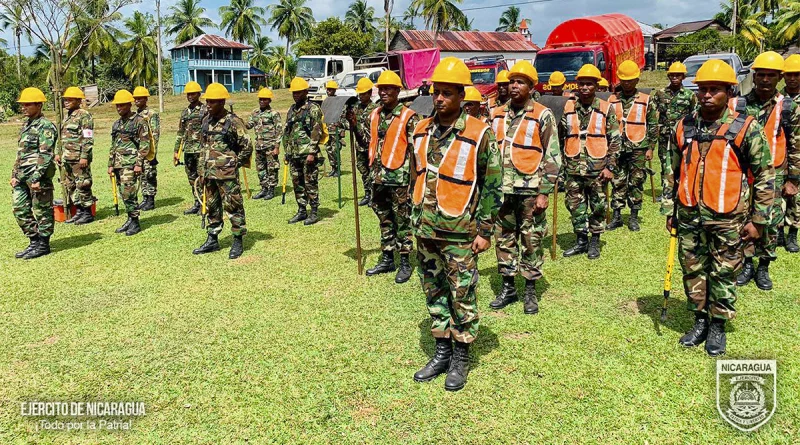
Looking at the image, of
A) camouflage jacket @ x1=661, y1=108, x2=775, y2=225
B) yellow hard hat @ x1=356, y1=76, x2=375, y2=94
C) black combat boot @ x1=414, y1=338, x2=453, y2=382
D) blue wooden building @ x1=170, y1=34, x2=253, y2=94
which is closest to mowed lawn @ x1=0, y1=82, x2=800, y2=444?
black combat boot @ x1=414, y1=338, x2=453, y2=382

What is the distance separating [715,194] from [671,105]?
500 centimetres

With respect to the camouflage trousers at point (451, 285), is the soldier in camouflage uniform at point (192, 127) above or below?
above

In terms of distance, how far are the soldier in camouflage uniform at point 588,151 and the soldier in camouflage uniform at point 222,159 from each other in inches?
159

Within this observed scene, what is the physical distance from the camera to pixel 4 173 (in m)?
15.3

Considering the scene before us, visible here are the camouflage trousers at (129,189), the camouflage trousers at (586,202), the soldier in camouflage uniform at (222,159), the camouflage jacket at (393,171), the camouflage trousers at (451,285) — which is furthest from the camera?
the camouflage trousers at (129,189)

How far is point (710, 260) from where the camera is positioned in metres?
4.40

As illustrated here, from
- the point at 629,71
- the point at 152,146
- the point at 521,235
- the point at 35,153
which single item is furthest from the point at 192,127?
the point at 629,71

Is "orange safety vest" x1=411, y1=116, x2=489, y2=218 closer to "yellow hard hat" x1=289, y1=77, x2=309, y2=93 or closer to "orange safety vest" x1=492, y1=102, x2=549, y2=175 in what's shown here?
"orange safety vest" x1=492, y1=102, x2=549, y2=175

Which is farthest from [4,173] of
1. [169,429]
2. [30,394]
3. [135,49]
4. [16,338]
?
[135,49]

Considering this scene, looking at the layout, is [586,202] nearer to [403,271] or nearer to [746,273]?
[746,273]

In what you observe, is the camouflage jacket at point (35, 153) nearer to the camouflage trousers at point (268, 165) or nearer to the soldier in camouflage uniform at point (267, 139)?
the soldier in camouflage uniform at point (267, 139)

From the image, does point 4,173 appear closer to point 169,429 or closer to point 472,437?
point 169,429

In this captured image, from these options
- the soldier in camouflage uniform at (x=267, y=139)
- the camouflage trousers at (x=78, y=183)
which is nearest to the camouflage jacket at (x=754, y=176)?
the soldier in camouflage uniform at (x=267, y=139)

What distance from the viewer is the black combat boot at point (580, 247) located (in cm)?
707
